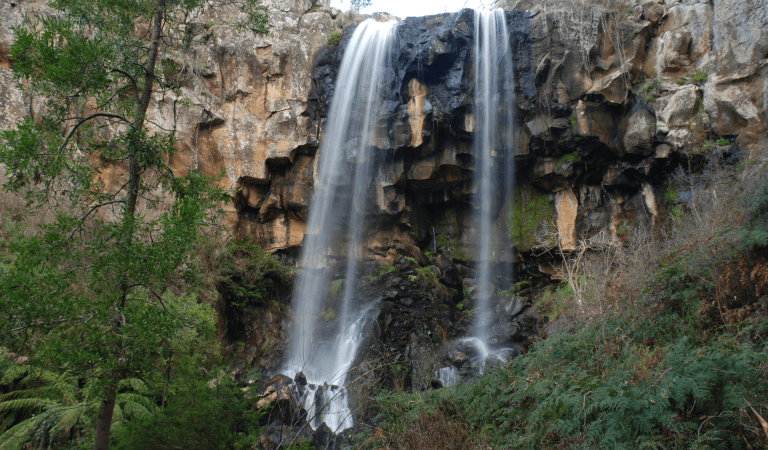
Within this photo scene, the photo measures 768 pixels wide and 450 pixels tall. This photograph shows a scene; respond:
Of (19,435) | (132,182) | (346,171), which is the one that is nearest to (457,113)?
(346,171)

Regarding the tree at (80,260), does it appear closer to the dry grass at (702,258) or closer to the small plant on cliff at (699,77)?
the dry grass at (702,258)

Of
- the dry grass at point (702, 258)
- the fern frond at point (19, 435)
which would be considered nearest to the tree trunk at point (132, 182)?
the fern frond at point (19, 435)

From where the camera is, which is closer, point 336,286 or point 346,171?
point 336,286

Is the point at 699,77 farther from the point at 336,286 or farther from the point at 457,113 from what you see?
the point at 336,286

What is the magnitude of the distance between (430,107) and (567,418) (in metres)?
11.4

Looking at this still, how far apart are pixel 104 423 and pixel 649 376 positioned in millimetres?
5807

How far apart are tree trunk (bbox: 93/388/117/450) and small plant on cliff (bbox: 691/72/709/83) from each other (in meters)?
15.4

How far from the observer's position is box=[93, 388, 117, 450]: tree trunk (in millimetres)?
4149

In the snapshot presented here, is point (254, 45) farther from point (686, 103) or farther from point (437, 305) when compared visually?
point (686, 103)

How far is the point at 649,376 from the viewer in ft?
14.4

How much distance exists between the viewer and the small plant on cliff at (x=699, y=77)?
1174 cm

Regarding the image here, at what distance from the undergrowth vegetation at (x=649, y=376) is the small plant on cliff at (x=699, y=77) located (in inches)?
228

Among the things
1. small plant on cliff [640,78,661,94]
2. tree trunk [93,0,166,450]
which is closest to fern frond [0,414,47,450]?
tree trunk [93,0,166,450]

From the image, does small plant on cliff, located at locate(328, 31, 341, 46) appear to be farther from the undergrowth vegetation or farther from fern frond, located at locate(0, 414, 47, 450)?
fern frond, located at locate(0, 414, 47, 450)
